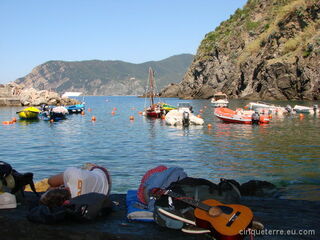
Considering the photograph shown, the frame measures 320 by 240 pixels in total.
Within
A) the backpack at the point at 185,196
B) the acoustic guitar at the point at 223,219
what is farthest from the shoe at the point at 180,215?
the acoustic guitar at the point at 223,219

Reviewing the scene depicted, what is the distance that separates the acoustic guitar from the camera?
4.76 m

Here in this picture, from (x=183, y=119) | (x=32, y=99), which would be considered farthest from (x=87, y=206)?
(x=32, y=99)

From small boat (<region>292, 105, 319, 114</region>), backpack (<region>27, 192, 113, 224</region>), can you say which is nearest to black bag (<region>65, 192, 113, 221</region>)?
backpack (<region>27, 192, 113, 224</region>)

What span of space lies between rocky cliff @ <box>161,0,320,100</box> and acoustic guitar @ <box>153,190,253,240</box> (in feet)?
304

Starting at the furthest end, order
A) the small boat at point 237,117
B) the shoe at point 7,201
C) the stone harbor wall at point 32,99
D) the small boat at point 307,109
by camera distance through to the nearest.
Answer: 1. the stone harbor wall at point 32,99
2. the small boat at point 307,109
3. the small boat at point 237,117
4. the shoe at point 7,201

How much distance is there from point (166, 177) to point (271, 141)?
71.2 feet

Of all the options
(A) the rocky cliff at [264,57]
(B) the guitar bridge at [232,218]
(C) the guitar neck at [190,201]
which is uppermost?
(A) the rocky cliff at [264,57]

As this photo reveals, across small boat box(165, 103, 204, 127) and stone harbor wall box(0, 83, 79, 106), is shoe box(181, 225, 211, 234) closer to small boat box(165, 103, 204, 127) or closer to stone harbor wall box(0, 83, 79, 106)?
small boat box(165, 103, 204, 127)

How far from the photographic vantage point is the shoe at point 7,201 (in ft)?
21.0

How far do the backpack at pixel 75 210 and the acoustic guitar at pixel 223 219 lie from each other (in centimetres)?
163

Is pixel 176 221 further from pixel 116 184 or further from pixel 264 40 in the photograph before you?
pixel 264 40

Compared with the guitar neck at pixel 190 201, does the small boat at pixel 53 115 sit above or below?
below

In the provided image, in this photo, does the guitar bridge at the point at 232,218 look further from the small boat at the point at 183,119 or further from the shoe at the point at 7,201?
the small boat at the point at 183,119

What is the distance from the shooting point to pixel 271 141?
26.7m
